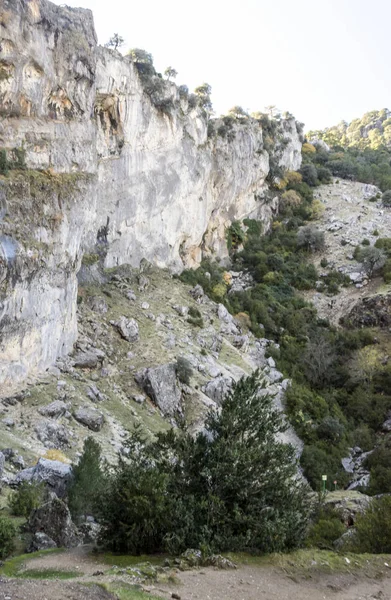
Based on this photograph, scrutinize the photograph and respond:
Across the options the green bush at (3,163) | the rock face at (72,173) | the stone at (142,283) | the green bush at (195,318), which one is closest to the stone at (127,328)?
the rock face at (72,173)

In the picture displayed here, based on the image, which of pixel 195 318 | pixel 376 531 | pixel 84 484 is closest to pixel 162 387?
pixel 195 318

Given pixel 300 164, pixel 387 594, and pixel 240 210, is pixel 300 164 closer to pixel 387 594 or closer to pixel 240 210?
pixel 240 210

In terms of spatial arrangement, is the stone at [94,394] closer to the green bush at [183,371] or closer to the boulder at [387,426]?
the green bush at [183,371]

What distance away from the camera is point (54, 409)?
2044 cm

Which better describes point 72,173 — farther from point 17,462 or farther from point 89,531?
point 89,531

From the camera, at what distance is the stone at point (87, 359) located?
2466 centimetres

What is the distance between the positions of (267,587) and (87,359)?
1662 cm

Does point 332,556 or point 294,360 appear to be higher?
point 294,360

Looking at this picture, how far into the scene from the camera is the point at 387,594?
10.9m

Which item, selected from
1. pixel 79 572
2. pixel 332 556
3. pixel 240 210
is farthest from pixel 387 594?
pixel 240 210

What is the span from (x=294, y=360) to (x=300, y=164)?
125 feet

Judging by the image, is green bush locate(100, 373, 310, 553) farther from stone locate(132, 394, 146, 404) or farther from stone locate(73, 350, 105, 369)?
stone locate(73, 350, 105, 369)

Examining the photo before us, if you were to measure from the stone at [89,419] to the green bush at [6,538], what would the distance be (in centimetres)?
892

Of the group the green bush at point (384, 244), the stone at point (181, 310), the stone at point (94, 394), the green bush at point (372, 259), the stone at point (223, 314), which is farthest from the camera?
the green bush at point (384, 244)
